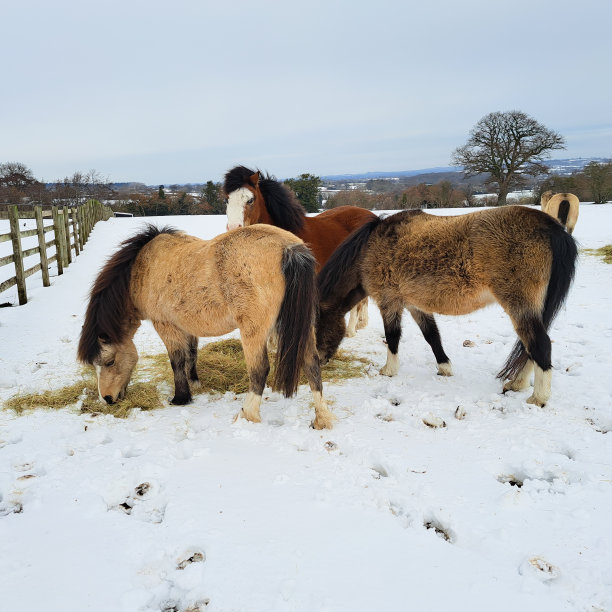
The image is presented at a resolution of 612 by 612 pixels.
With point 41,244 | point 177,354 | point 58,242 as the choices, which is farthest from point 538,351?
point 58,242

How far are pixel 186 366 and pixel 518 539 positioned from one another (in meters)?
3.04

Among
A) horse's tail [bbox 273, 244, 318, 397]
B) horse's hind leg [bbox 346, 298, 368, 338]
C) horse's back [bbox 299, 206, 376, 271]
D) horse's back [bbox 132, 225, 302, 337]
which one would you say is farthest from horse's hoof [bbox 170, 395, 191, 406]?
horse's hind leg [bbox 346, 298, 368, 338]

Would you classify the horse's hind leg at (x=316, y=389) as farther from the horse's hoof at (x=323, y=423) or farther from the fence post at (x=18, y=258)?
the fence post at (x=18, y=258)

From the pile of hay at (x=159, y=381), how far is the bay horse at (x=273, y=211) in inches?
56.7

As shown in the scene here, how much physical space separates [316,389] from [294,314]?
658 millimetres

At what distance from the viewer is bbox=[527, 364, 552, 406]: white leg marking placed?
135 inches

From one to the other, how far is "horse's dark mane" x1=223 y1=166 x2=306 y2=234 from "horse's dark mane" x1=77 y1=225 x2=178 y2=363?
1.98 meters

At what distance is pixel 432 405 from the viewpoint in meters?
3.55

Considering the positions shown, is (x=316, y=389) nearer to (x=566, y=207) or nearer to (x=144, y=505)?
(x=144, y=505)

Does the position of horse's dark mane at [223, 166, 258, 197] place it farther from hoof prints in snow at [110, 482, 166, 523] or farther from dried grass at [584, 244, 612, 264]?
dried grass at [584, 244, 612, 264]

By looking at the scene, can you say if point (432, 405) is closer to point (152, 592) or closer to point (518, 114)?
point (152, 592)

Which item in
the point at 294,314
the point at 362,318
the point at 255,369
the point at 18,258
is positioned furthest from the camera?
the point at 18,258

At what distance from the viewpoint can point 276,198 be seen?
536 cm

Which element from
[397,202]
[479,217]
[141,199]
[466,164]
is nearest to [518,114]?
[466,164]
